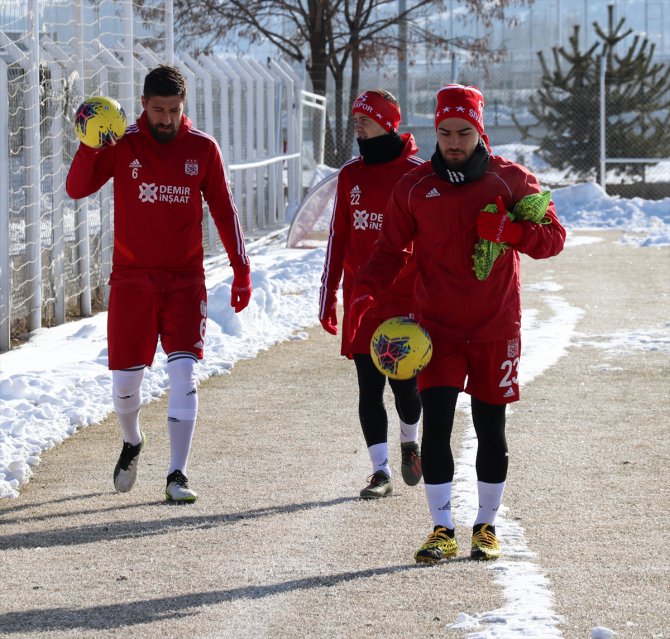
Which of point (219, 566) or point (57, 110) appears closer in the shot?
point (219, 566)

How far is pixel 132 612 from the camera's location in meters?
4.59

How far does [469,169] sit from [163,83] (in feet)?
5.50

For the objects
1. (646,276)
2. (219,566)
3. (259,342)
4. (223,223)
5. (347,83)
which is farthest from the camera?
(347,83)

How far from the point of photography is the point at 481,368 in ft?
17.0

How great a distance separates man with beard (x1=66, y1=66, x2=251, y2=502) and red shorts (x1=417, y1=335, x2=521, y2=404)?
5.04 feet

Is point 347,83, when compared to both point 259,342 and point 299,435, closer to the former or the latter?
point 259,342

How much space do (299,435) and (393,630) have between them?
3363 millimetres

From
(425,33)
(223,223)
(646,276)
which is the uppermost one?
(425,33)

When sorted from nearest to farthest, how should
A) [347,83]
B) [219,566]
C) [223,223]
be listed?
[219,566]
[223,223]
[347,83]

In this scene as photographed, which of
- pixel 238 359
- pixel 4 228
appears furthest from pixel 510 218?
pixel 4 228

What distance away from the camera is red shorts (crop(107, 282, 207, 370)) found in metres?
6.20

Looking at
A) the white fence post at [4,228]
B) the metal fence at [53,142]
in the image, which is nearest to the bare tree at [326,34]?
the metal fence at [53,142]

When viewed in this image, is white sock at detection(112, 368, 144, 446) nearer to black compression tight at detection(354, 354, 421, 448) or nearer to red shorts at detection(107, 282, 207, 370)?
red shorts at detection(107, 282, 207, 370)

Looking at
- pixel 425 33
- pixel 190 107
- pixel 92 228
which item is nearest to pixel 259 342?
pixel 92 228
